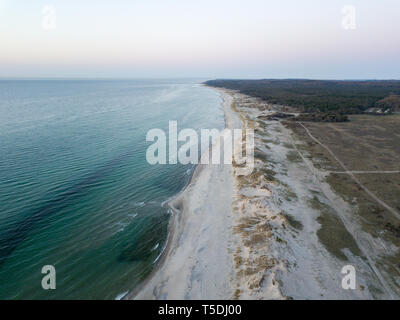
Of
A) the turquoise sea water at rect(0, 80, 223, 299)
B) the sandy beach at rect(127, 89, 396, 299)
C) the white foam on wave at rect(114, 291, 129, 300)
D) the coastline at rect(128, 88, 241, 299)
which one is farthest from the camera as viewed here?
the turquoise sea water at rect(0, 80, 223, 299)

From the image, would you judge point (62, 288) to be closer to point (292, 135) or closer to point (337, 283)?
point (337, 283)

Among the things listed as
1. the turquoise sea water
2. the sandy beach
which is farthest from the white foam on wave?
the sandy beach

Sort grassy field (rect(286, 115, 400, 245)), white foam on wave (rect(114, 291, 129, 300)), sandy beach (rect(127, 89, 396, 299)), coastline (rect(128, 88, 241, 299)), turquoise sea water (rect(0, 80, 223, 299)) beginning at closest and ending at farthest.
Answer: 1. sandy beach (rect(127, 89, 396, 299))
2. white foam on wave (rect(114, 291, 129, 300))
3. coastline (rect(128, 88, 241, 299))
4. turquoise sea water (rect(0, 80, 223, 299))
5. grassy field (rect(286, 115, 400, 245))

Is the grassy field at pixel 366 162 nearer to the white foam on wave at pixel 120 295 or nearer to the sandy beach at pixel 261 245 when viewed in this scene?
the sandy beach at pixel 261 245

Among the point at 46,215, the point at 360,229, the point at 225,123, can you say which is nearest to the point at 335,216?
the point at 360,229

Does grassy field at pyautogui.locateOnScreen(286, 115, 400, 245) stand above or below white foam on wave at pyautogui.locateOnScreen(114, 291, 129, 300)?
above

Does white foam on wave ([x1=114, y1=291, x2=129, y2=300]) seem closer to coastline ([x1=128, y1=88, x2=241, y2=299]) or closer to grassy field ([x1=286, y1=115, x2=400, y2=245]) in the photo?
coastline ([x1=128, y1=88, x2=241, y2=299])
